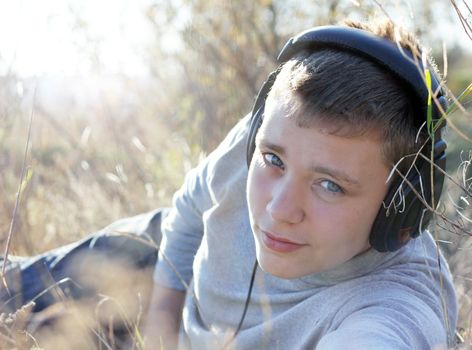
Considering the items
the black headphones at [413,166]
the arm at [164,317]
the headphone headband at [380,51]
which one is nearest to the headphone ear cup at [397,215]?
the black headphones at [413,166]

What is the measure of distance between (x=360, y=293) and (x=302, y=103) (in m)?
0.41

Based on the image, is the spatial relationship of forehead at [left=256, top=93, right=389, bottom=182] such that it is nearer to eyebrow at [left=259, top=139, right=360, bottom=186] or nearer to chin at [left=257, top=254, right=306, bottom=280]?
eyebrow at [left=259, top=139, right=360, bottom=186]

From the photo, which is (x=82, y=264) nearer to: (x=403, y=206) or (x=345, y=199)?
(x=345, y=199)

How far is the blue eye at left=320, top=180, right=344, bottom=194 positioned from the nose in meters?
0.05

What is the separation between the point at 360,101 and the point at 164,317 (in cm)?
101

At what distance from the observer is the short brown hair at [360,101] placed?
148cm

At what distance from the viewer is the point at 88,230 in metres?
3.39

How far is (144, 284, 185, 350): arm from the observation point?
2146mm

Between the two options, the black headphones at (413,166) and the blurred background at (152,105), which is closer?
the black headphones at (413,166)

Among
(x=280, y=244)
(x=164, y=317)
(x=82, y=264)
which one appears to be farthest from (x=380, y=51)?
(x=82, y=264)

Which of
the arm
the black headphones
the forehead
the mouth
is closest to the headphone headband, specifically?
the black headphones

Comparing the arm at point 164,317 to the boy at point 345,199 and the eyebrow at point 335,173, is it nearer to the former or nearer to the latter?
the boy at point 345,199

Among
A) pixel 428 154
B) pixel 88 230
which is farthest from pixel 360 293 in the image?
pixel 88 230

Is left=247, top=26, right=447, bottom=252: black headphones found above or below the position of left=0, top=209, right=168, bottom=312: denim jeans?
above
